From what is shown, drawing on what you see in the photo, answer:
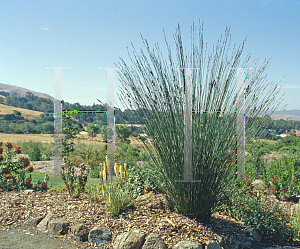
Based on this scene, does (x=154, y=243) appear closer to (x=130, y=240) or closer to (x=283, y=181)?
(x=130, y=240)

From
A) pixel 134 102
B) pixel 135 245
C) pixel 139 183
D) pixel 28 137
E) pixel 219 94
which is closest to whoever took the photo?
pixel 135 245

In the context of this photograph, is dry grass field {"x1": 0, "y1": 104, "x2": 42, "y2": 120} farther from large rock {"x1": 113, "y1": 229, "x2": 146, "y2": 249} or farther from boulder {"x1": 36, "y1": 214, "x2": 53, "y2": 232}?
large rock {"x1": 113, "y1": 229, "x2": 146, "y2": 249}

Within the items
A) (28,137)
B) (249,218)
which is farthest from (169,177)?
(28,137)

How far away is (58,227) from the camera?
3.04m

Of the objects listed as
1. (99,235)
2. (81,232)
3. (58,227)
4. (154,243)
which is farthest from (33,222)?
(154,243)

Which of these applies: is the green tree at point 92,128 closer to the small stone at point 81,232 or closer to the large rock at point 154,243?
the small stone at point 81,232

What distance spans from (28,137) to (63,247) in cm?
919

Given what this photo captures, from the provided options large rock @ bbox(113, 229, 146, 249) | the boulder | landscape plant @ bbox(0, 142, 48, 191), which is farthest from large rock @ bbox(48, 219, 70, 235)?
landscape plant @ bbox(0, 142, 48, 191)

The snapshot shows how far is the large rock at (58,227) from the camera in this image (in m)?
3.02

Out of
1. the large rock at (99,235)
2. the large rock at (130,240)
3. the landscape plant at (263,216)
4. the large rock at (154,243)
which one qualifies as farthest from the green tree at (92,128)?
the large rock at (154,243)

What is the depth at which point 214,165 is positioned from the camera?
2828 millimetres

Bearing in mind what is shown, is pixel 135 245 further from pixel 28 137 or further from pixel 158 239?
pixel 28 137

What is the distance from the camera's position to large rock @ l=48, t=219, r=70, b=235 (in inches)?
119

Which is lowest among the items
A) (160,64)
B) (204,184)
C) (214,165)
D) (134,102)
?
(204,184)
